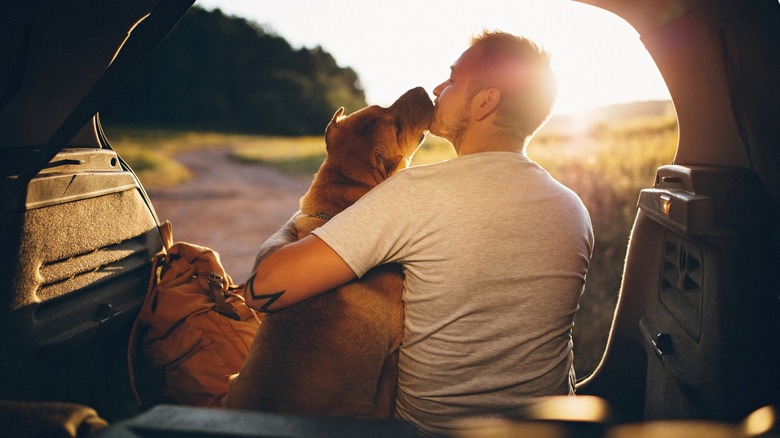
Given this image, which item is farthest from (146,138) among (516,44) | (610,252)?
(516,44)

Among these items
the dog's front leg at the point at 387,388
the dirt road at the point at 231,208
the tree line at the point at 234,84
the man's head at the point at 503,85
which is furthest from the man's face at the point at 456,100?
the tree line at the point at 234,84

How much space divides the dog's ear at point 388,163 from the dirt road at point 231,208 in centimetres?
453

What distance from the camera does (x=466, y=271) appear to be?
4.73 ft

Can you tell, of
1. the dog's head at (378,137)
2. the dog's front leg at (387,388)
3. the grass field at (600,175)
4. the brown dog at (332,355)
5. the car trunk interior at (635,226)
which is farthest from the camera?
the grass field at (600,175)

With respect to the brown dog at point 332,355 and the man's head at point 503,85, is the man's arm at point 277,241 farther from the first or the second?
the man's head at point 503,85

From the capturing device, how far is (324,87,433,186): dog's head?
2137 millimetres

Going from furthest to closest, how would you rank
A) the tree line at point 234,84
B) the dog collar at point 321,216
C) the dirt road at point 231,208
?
the tree line at point 234,84 < the dirt road at point 231,208 < the dog collar at point 321,216

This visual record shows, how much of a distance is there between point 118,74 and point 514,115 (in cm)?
131

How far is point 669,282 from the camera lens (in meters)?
1.84

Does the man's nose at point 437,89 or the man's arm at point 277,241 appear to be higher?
the man's nose at point 437,89

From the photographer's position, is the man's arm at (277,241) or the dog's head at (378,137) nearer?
the man's arm at (277,241)

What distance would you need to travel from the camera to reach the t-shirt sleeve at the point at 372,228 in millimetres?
1412

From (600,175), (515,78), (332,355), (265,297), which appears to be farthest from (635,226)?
(600,175)

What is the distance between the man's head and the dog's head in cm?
41
